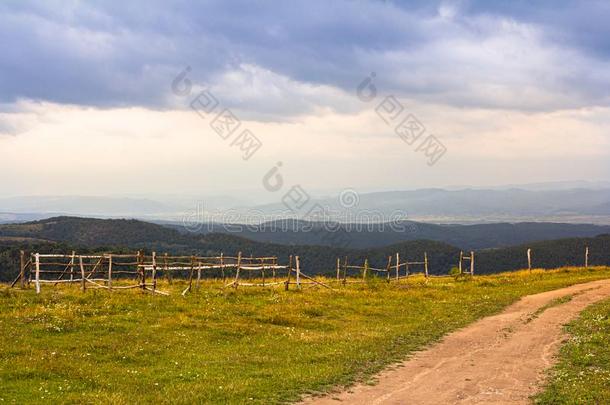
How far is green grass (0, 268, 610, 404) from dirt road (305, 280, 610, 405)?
39.8 inches

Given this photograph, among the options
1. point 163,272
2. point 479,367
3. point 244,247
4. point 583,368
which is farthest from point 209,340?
point 244,247

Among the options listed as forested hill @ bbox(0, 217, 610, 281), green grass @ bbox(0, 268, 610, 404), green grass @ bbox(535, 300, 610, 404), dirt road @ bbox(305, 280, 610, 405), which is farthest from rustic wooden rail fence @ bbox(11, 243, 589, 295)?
forested hill @ bbox(0, 217, 610, 281)

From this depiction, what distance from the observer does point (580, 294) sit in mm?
36938

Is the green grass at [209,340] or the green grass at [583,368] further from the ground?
the green grass at [583,368]

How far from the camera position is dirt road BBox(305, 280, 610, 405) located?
14125 millimetres

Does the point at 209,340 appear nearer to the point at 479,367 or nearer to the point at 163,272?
the point at 479,367

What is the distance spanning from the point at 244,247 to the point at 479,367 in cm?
15288

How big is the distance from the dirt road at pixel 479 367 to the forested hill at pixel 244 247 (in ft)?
262

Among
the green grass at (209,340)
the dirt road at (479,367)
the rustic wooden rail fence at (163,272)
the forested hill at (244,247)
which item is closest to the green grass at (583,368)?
the dirt road at (479,367)

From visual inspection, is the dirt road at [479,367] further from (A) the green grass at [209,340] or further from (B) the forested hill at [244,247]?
(B) the forested hill at [244,247]

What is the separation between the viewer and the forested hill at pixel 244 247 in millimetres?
122000

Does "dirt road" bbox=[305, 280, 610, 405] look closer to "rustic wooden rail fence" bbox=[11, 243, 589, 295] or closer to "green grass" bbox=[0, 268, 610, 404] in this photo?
"green grass" bbox=[0, 268, 610, 404]

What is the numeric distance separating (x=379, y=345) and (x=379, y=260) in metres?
122

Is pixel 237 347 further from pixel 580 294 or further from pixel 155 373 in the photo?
pixel 580 294
